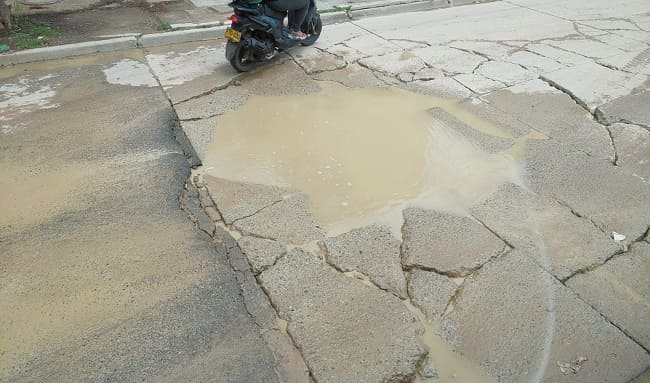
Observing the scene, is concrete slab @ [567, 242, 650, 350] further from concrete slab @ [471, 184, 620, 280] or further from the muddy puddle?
the muddy puddle

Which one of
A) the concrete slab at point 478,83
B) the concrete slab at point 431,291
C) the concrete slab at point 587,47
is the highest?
the concrete slab at point 587,47

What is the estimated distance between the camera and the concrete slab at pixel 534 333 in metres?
2.32

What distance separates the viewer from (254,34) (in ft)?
17.2

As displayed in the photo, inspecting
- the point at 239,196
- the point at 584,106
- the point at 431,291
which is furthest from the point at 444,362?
the point at 584,106

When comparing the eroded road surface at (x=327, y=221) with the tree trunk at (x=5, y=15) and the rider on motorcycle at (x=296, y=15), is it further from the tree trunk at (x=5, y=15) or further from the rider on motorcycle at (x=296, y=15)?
the tree trunk at (x=5, y=15)

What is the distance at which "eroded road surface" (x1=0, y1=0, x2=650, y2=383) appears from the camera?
240 centimetres

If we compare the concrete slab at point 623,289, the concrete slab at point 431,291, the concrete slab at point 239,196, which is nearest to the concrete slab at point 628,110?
the concrete slab at point 623,289

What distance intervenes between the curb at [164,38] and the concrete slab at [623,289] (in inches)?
221

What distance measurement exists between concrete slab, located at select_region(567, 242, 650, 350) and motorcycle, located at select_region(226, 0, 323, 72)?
13.6 ft

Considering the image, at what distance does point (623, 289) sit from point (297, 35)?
15.0 ft

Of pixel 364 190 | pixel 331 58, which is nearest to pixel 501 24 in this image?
pixel 331 58

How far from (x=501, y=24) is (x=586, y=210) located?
15.4ft

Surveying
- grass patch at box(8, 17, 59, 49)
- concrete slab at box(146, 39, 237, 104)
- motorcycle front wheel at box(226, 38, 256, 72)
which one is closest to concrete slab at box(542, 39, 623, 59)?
motorcycle front wheel at box(226, 38, 256, 72)

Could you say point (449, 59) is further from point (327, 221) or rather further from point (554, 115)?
point (327, 221)
